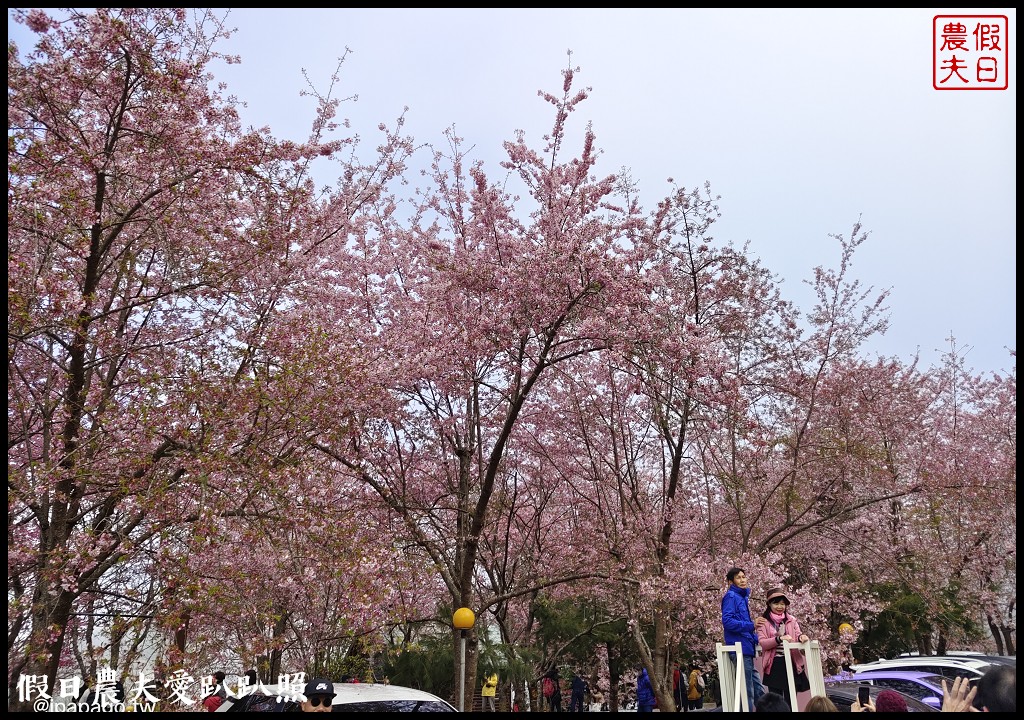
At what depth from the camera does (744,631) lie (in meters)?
6.51

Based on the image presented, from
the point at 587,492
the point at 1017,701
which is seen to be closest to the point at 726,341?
the point at 587,492

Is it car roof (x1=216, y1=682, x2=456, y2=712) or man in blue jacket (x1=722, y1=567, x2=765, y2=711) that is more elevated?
man in blue jacket (x1=722, y1=567, x2=765, y2=711)

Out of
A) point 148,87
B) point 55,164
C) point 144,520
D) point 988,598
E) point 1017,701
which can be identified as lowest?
point 988,598

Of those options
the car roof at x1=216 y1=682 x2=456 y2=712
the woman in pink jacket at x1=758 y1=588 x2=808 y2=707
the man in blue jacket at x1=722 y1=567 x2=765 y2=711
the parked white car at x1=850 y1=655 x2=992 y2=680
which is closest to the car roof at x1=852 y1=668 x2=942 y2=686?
the parked white car at x1=850 y1=655 x2=992 y2=680

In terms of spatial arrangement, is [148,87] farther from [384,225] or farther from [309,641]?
[309,641]

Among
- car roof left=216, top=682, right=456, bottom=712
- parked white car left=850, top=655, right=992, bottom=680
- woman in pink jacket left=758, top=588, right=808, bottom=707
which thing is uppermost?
woman in pink jacket left=758, top=588, right=808, bottom=707

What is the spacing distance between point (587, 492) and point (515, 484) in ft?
5.54

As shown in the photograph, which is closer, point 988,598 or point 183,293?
point 183,293

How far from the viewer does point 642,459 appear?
1609 cm

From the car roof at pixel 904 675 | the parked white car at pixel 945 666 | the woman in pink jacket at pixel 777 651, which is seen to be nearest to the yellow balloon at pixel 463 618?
the woman in pink jacket at pixel 777 651

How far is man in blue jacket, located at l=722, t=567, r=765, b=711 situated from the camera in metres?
6.35

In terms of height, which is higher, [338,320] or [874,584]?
[338,320]

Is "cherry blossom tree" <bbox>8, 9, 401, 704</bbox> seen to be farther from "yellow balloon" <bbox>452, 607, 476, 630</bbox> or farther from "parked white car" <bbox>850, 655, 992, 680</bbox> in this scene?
"parked white car" <bbox>850, 655, 992, 680</bbox>

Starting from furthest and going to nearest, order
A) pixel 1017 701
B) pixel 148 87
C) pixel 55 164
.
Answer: pixel 148 87
pixel 55 164
pixel 1017 701
